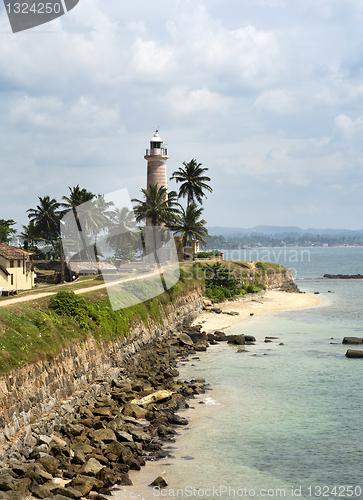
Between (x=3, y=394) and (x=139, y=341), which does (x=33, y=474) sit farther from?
(x=139, y=341)

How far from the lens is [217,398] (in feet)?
85.7

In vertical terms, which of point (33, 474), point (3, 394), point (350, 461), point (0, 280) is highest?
point (0, 280)

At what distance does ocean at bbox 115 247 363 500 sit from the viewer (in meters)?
17.2

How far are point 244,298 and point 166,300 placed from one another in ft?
76.4

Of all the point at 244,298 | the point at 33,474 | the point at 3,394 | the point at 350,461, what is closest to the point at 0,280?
the point at 3,394

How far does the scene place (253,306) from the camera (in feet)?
205

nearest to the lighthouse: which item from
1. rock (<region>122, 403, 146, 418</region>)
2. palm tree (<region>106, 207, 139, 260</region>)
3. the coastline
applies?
palm tree (<region>106, 207, 139, 260</region>)

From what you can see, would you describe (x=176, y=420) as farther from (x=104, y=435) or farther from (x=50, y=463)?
(x=50, y=463)

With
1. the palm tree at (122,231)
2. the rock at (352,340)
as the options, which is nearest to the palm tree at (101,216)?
the palm tree at (122,231)

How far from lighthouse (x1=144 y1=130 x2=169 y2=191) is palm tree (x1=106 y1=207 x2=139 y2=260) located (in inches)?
243

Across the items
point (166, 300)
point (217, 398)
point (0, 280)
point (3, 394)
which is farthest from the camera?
point (166, 300)

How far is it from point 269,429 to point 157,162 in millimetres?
49271

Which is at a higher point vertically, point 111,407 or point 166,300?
point 166,300

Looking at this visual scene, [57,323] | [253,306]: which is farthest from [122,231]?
[57,323]
